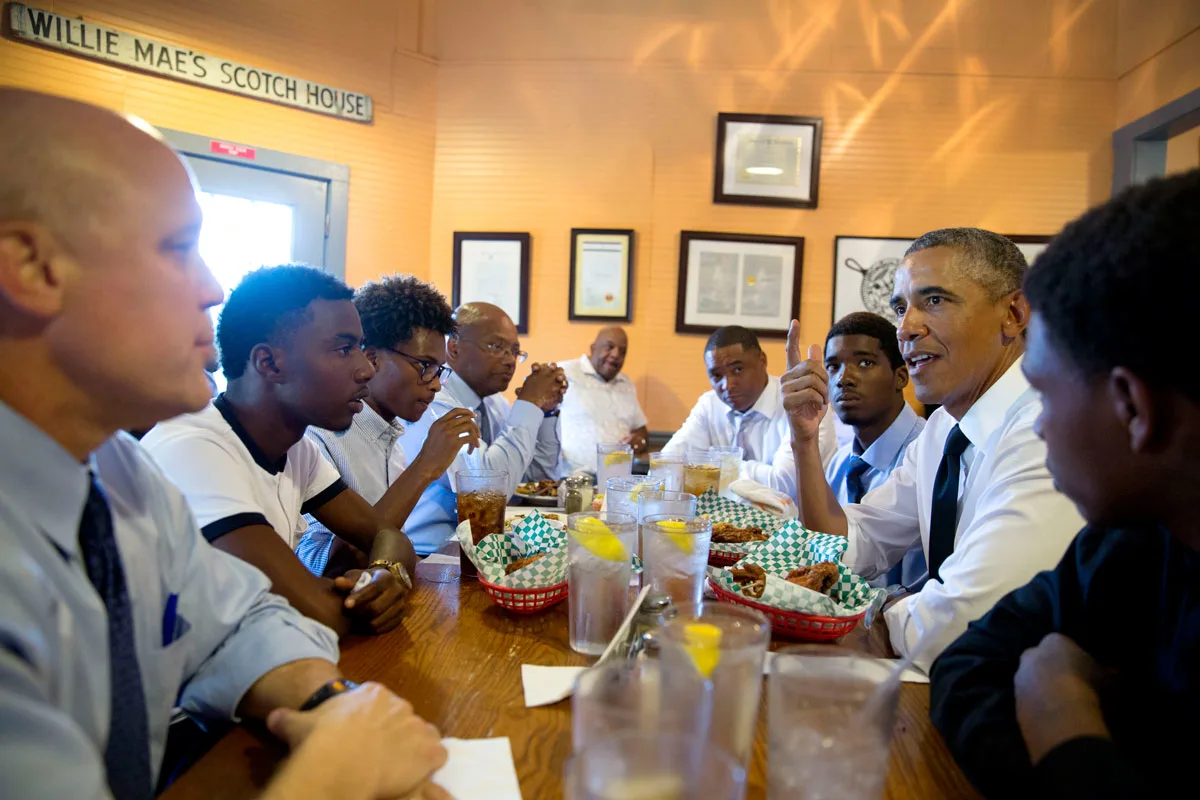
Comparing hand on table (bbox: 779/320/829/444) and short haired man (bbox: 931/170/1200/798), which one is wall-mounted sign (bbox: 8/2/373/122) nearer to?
hand on table (bbox: 779/320/829/444)

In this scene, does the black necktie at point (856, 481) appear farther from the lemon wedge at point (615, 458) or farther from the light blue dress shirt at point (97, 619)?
the light blue dress shirt at point (97, 619)

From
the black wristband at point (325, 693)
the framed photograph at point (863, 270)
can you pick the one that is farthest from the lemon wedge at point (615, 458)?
the framed photograph at point (863, 270)

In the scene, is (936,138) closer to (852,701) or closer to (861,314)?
(861,314)

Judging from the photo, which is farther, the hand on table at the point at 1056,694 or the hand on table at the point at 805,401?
the hand on table at the point at 805,401

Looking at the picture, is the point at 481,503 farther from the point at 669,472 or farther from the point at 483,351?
the point at 483,351

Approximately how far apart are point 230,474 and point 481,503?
1.78ft

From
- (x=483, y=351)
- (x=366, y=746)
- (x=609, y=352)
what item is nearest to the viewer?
(x=366, y=746)

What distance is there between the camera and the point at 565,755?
0.90m

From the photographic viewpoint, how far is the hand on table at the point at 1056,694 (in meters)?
0.80

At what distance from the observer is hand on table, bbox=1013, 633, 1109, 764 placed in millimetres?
802

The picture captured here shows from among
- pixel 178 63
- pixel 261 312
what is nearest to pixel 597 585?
pixel 261 312

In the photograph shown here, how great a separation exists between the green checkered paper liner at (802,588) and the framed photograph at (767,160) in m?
3.78

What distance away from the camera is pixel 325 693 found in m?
0.98

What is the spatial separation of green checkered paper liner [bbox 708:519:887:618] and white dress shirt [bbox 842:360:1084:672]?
8cm
